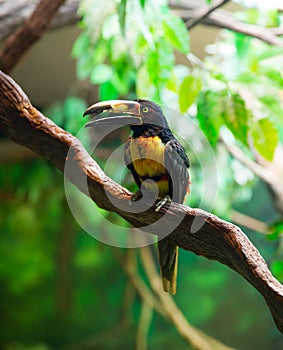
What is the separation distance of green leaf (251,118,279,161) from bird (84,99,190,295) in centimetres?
24

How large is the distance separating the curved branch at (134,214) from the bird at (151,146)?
1.4 inches

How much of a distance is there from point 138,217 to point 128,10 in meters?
0.42

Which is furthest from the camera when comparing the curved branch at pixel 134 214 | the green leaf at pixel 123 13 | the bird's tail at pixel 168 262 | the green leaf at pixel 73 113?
the green leaf at pixel 73 113

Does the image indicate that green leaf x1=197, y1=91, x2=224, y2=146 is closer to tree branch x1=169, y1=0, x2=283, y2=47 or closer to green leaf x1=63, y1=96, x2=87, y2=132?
tree branch x1=169, y1=0, x2=283, y2=47

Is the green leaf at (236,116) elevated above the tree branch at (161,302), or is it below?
above

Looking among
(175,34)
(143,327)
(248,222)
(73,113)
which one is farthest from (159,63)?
(143,327)

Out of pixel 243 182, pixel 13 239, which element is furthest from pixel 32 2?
pixel 13 239

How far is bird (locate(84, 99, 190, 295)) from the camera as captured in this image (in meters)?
0.81

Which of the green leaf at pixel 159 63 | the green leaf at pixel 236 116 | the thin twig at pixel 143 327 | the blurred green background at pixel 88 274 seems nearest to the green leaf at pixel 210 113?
the green leaf at pixel 236 116

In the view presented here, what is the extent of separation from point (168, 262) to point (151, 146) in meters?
0.21

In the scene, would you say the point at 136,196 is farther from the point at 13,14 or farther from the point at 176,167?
the point at 13,14

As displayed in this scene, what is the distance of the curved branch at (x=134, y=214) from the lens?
2.43ft

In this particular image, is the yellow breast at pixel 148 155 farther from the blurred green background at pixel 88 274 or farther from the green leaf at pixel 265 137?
the blurred green background at pixel 88 274

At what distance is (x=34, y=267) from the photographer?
244 cm
